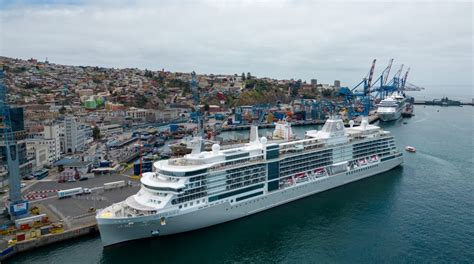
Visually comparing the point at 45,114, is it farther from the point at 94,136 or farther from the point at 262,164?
the point at 262,164

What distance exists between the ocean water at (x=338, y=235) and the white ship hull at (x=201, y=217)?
1.42 feet

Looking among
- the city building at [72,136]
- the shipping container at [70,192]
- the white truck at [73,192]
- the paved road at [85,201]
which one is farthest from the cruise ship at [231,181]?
the city building at [72,136]

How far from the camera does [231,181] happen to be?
20844 millimetres

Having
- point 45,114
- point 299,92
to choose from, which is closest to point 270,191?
point 45,114

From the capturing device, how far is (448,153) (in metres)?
40.2

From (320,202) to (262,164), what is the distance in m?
5.64

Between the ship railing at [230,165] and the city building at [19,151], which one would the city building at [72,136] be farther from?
the ship railing at [230,165]

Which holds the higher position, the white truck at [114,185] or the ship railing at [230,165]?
the ship railing at [230,165]

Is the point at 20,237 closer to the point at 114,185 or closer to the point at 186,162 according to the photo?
the point at 114,185

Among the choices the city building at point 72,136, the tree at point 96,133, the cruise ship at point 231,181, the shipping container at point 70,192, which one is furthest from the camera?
the tree at point 96,133

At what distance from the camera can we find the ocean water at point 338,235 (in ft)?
57.2

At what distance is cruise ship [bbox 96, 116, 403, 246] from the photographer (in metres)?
18.0

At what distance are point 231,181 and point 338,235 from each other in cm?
684

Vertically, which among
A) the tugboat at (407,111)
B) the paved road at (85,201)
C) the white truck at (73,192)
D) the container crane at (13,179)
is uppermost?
the tugboat at (407,111)
